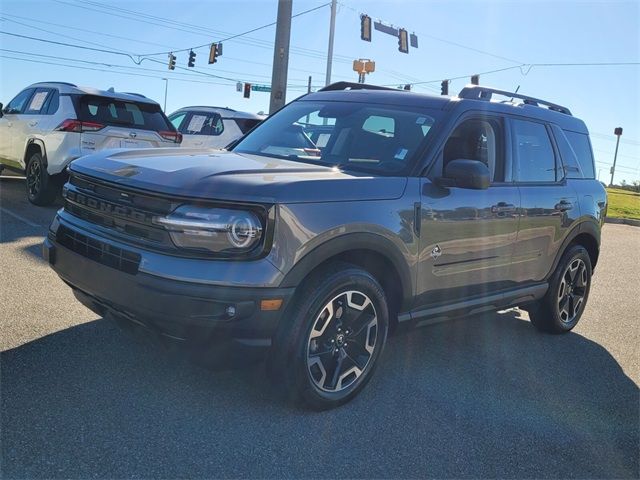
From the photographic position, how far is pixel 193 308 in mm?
2873

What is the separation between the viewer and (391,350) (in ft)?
15.0

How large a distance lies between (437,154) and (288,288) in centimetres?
153

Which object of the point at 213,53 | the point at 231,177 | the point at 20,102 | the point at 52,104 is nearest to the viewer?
the point at 231,177

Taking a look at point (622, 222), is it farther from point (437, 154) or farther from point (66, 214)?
point (66, 214)

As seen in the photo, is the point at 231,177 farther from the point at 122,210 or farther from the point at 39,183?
the point at 39,183

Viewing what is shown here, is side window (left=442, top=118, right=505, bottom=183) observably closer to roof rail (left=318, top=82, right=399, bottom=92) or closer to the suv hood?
the suv hood

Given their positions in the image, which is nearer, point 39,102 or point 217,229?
point 217,229

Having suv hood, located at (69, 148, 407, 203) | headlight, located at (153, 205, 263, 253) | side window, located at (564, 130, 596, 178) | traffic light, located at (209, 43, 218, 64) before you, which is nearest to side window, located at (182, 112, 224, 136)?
side window, located at (564, 130, 596, 178)

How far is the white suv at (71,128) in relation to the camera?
8.68 meters

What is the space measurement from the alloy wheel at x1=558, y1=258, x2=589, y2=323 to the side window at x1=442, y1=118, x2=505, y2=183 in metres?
1.47

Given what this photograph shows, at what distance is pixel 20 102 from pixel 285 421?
923cm

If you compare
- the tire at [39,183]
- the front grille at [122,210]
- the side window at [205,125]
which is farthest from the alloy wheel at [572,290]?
the side window at [205,125]

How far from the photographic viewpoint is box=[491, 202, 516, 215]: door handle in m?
4.27

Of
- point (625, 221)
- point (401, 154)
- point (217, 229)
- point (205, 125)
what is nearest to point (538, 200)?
point (401, 154)
